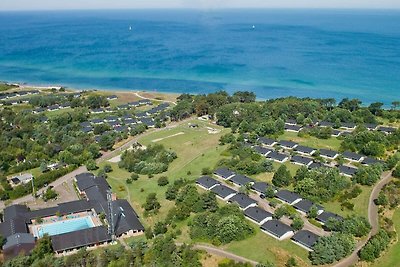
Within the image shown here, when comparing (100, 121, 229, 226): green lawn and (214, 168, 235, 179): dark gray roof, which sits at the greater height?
(214, 168, 235, 179): dark gray roof

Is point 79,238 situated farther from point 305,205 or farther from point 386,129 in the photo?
point 386,129

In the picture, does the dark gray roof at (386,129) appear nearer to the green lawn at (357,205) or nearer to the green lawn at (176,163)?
the green lawn at (357,205)

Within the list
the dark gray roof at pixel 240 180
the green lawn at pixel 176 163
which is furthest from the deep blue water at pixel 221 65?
the dark gray roof at pixel 240 180

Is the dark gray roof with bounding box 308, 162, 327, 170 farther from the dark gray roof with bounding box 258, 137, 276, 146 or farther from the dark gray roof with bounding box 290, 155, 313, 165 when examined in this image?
the dark gray roof with bounding box 258, 137, 276, 146

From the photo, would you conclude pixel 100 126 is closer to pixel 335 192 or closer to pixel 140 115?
pixel 140 115

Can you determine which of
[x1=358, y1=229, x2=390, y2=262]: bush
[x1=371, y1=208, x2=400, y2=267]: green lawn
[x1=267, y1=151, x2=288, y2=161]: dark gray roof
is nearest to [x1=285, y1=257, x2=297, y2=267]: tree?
[x1=358, y1=229, x2=390, y2=262]: bush

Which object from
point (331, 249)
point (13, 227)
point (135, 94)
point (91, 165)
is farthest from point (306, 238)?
point (135, 94)

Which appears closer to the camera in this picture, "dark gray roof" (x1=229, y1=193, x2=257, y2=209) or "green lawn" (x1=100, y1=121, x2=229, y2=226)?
"dark gray roof" (x1=229, y1=193, x2=257, y2=209)
